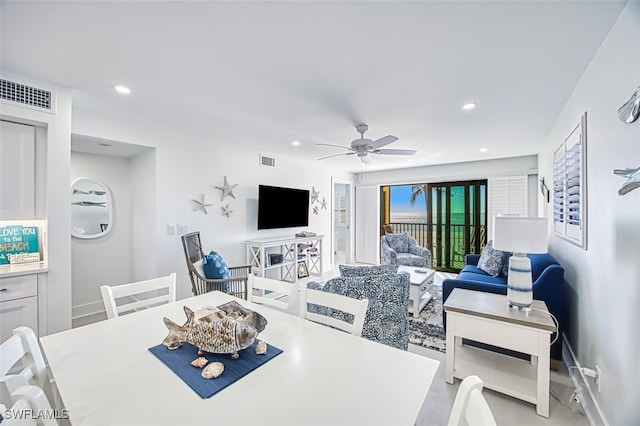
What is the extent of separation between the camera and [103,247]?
370 cm

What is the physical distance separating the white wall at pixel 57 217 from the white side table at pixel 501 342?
123 inches

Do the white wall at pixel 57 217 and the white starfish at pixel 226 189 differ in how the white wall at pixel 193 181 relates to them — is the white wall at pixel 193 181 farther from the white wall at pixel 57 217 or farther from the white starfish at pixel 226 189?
the white wall at pixel 57 217

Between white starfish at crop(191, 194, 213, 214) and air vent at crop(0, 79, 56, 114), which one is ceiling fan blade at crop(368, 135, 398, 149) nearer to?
white starfish at crop(191, 194, 213, 214)

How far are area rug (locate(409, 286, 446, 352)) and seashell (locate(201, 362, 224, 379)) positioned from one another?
234 cm

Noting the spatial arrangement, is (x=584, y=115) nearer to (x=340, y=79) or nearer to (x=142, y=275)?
(x=340, y=79)

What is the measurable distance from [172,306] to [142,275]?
2.34 meters

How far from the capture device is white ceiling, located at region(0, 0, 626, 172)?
1.48 metres

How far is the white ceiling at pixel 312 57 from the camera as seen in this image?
1.48 meters

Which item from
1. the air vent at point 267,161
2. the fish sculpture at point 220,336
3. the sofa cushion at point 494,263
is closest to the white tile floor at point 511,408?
the fish sculpture at point 220,336

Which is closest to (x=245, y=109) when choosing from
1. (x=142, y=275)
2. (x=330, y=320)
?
(x=330, y=320)

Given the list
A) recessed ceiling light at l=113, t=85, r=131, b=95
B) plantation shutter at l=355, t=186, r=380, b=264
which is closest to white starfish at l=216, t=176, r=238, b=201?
recessed ceiling light at l=113, t=85, r=131, b=95

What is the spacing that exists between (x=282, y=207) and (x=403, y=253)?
8.28 ft

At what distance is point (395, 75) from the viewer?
2.13 meters

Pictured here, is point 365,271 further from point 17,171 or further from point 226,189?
point 17,171
